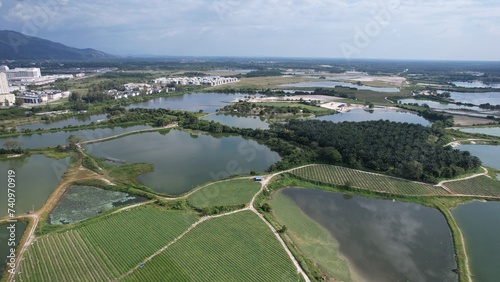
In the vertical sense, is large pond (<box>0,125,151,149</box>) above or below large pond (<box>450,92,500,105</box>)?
below

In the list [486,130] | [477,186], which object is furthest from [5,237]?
[486,130]

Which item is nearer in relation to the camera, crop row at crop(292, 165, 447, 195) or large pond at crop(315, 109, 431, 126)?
crop row at crop(292, 165, 447, 195)

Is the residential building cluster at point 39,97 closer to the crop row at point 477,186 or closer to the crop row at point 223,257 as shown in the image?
the crop row at point 223,257

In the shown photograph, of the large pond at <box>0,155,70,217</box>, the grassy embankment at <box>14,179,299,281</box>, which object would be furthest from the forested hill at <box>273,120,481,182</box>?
the large pond at <box>0,155,70,217</box>

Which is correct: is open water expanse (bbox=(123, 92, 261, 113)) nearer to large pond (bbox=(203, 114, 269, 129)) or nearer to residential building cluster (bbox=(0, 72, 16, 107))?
large pond (bbox=(203, 114, 269, 129))

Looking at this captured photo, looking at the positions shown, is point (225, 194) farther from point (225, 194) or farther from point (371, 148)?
point (371, 148)

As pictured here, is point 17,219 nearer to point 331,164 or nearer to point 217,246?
point 217,246

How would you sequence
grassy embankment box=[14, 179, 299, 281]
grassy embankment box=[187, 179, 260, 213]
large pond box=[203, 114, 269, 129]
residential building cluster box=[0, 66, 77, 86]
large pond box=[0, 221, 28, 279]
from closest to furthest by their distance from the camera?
grassy embankment box=[14, 179, 299, 281]
large pond box=[0, 221, 28, 279]
grassy embankment box=[187, 179, 260, 213]
large pond box=[203, 114, 269, 129]
residential building cluster box=[0, 66, 77, 86]

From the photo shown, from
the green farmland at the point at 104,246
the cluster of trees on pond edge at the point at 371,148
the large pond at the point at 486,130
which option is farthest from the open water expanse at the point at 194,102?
the large pond at the point at 486,130
